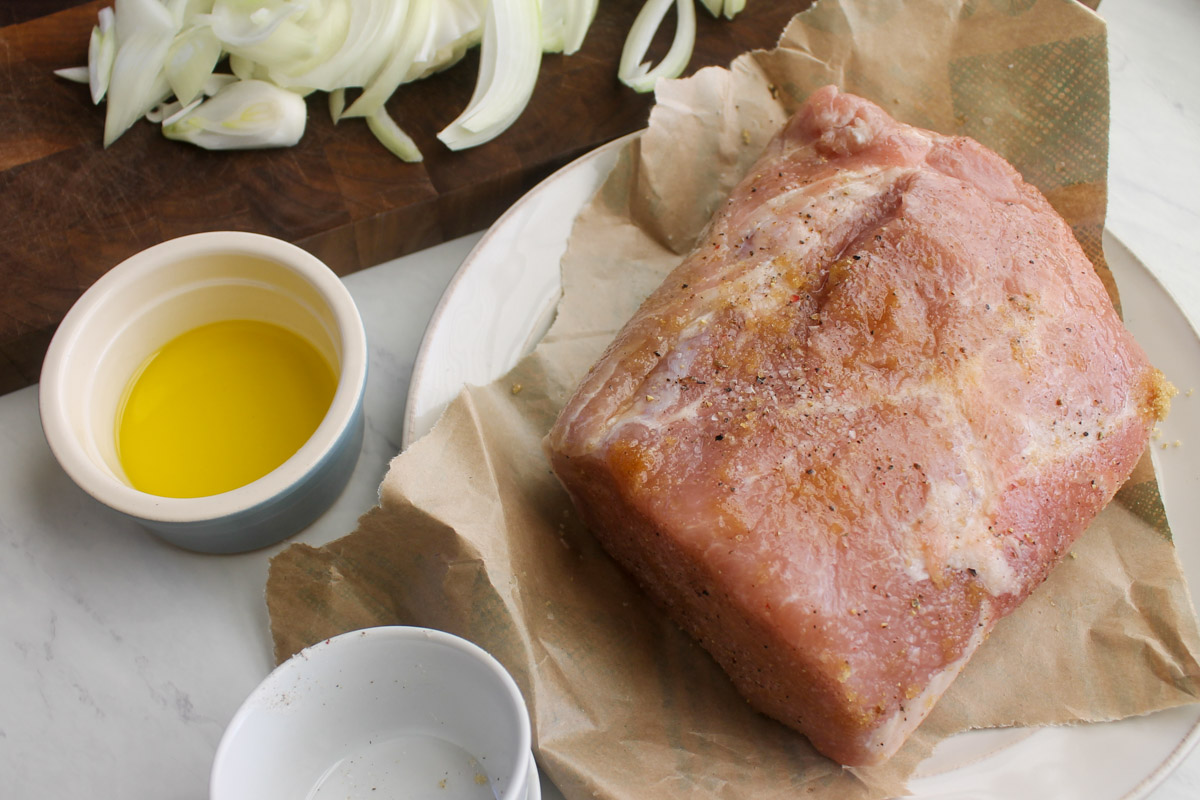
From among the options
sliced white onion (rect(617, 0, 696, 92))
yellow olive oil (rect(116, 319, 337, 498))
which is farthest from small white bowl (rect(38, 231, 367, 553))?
sliced white onion (rect(617, 0, 696, 92))

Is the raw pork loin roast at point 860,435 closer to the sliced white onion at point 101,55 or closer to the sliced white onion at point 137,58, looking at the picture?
the sliced white onion at point 137,58

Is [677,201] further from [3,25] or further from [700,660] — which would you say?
[3,25]

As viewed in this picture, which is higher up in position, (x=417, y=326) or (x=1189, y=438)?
(x=1189, y=438)

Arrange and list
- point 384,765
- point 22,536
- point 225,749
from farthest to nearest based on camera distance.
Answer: point 22,536 < point 384,765 < point 225,749

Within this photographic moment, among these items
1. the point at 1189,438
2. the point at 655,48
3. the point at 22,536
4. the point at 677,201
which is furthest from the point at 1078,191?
the point at 22,536

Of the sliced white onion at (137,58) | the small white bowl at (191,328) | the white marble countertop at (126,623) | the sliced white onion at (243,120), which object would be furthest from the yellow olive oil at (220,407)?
the sliced white onion at (137,58)

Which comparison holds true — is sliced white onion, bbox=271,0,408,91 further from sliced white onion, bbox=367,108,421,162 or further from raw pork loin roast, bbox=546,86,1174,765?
raw pork loin roast, bbox=546,86,1174,765
